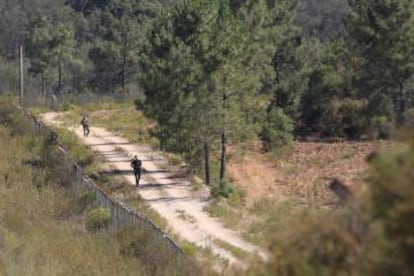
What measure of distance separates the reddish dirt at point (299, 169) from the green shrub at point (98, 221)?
8654 mm

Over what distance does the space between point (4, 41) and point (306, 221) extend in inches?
4238

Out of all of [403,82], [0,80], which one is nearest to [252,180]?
[403,82]

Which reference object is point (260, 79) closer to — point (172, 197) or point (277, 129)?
point (277, 129)

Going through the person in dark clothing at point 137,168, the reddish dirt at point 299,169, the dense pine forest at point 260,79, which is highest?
→ the dense pine forest at point 260,79

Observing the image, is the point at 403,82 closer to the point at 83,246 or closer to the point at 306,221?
the point at 83,246

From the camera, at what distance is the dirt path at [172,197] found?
77.8ft

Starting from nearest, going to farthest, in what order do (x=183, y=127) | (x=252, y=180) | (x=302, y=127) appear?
(x=183, y=127) < (x=252, y=180) < (x=302, y=127)

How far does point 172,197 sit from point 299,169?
8963 millimetres

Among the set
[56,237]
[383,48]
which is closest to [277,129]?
[383,48]

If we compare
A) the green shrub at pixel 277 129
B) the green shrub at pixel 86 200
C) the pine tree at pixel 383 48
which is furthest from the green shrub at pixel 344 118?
the green shrub at pixel 86 200

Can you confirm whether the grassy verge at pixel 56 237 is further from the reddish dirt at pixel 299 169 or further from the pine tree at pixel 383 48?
the pine tree at pixel 383 48

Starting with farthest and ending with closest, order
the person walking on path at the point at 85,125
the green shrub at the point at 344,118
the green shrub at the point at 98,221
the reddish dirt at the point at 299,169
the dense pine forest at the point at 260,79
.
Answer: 1. the green shrub at the point at 344,118
2. the person walking on path at the point at 85,125
3. the reddish dirt at the point at 299,169
4. the dense pine forest at the point at 260,79
5. the green shrub at the point at 98,221

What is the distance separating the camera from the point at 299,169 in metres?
37.2

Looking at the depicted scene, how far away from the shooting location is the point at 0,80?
258ft
